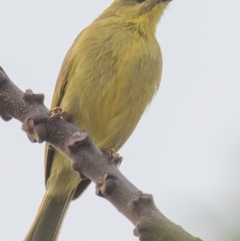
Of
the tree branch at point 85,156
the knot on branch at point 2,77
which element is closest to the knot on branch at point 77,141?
the tree branch at point 85,156

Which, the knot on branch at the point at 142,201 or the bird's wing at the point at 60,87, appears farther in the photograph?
the bird's wing at the point at 60,87

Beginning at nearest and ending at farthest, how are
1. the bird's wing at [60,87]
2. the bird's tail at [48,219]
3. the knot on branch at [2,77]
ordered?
the knot on branch at [2,77], the bird's tail at [48,219], the bird's wing at [60,87]

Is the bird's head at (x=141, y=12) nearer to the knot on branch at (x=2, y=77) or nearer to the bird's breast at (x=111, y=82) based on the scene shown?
the bird's breast at (x=111, y=82)

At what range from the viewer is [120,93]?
490 centimetres

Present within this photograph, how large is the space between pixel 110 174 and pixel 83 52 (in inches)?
132

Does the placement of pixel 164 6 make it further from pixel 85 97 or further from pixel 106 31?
pixel 85 97

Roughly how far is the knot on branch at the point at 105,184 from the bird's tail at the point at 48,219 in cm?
204

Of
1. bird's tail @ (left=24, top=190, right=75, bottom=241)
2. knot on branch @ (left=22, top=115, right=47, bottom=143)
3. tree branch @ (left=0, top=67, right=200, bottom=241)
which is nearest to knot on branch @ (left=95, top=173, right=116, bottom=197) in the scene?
tree branch @ (left=0, top=67, right=200, bottom=241)

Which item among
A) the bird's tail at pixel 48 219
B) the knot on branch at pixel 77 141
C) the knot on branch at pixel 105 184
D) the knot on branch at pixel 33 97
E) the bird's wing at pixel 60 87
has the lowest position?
the knot on branch at pixel 105 184

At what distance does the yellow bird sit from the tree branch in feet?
8.44

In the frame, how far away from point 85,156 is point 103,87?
296 centimetres

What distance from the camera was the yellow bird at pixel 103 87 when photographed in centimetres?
482

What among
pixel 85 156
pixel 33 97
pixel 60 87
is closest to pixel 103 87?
pixel 60 87

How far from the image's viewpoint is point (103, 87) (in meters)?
4.81
